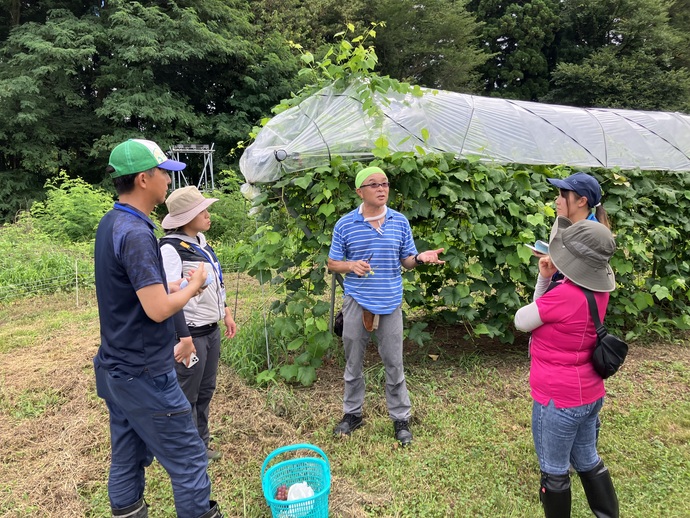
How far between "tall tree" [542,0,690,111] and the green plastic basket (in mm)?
26763

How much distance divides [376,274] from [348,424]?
1.13 m

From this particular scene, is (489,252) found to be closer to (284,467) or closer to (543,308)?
(543,308)

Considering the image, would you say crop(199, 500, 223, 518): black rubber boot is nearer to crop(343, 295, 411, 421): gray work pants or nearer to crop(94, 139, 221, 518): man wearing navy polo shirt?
crop(94, 139, 221, 518): man wearing navy polo shirt

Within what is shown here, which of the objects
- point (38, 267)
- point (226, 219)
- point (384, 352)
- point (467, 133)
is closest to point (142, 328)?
point (384, 352)

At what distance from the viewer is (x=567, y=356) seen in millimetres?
2002

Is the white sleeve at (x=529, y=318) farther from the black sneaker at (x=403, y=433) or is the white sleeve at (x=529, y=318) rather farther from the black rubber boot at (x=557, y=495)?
the black sneaker at (x=403, y=433)

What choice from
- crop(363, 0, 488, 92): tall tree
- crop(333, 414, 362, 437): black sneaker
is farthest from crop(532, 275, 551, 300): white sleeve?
crop(363, 0, 488, 92): tall tree

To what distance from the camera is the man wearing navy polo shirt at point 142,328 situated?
1.79 metres

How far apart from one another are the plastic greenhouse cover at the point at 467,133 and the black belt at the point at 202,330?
145 cm

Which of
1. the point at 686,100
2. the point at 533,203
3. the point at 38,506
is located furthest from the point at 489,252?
the point at 686,100

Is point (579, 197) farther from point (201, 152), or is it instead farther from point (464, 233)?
point (201, 152)

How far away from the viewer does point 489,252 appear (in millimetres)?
4113

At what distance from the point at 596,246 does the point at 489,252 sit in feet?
7.16

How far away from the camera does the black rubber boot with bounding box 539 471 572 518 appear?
2057 millimetres
